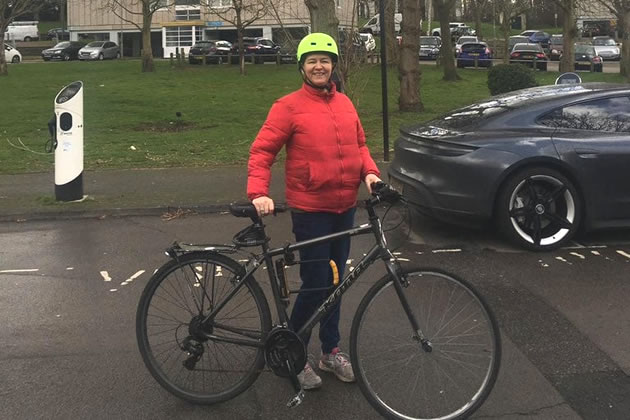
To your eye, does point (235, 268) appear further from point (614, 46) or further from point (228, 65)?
point (614, 46)

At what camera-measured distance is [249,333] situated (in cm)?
345

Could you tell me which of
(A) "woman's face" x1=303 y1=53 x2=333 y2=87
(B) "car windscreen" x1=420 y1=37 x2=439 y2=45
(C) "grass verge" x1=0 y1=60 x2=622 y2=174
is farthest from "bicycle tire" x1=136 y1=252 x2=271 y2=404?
(B) "car windscreen" x1=420 y1=37 x2=439 y2=45

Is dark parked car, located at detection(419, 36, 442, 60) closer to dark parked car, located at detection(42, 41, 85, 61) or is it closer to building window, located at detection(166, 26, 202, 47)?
building window, located at detection(166, 26, 202, 47)

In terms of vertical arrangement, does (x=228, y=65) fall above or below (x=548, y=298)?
above

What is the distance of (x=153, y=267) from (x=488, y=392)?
355 centimetres

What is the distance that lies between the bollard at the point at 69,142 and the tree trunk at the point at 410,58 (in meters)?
10.9

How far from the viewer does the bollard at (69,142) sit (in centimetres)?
827

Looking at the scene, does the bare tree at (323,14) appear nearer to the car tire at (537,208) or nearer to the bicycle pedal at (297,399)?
the car tire at (537,208)

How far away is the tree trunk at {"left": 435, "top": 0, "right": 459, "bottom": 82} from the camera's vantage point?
27.9 m

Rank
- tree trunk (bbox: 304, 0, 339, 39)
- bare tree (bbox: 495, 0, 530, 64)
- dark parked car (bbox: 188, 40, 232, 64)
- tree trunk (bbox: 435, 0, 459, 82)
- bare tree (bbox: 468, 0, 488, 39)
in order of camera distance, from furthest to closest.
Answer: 1. dark parked car (bbox: 188, 40, 232, 64)
2. bare tree (bbox: 468, 0, 488, 39)
3. bare tree (bbox: 495, 0, 530, 64)
4. tree trunk (bbox: 435, 0, 459, 82)
5. tree trunk (bbox: 304, 0, 339, 39)

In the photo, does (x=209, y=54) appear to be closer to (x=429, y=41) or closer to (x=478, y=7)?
(x=429, y=41)

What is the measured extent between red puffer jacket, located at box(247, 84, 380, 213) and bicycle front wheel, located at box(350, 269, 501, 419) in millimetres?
563

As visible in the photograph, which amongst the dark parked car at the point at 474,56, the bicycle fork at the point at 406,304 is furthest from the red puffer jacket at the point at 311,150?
the dark parked car at the point at 474,56

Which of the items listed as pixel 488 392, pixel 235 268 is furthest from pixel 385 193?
pixel 488 392
